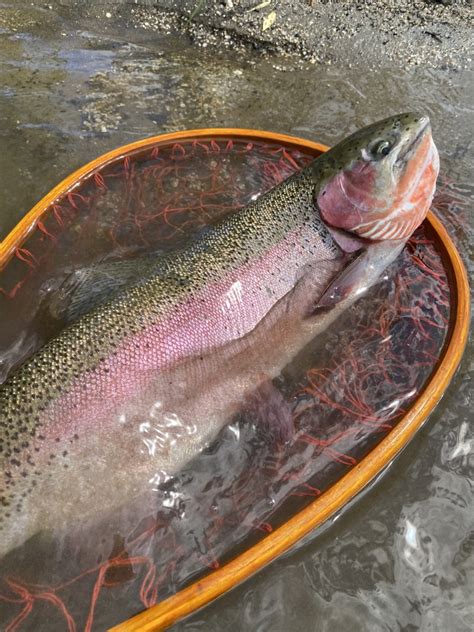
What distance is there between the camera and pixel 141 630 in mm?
1574

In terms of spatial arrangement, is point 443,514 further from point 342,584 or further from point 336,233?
point 336,233

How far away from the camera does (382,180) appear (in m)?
2.37

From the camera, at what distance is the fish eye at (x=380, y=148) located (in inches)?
92.7

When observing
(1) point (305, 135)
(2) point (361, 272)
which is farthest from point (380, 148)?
(1) point (305, 135)

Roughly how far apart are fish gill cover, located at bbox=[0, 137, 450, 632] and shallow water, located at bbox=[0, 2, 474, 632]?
18 centimetres

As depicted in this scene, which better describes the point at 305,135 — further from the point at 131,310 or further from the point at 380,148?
the point at 131,310

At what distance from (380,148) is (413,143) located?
5.3 inches

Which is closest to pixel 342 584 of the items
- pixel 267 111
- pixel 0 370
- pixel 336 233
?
pixel 336 233

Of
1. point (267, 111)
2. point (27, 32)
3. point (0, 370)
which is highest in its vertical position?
point (27, 32)

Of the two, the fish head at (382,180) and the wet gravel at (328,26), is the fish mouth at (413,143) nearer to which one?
the fish head at (382,180)

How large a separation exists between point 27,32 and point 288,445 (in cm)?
409

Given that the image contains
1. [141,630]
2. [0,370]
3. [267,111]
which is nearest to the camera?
[141,630]

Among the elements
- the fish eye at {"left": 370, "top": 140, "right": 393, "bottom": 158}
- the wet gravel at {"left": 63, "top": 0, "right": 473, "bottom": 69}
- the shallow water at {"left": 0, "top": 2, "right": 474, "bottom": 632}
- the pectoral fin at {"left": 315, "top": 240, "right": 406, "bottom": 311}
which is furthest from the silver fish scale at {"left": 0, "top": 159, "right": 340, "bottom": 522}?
the wet gravel at {"left": 63, "top": 0, "right": 473, "bottom": 69}

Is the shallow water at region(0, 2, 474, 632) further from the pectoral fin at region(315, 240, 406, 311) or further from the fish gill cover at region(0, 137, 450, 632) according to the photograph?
the pectoral fin at region(315, 240, 406, 311)
